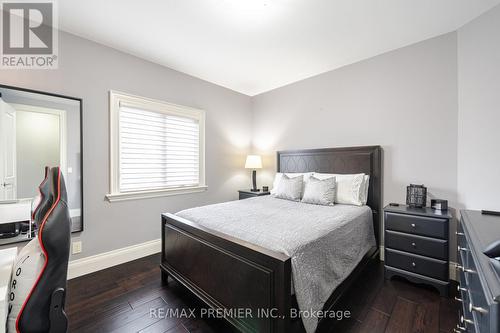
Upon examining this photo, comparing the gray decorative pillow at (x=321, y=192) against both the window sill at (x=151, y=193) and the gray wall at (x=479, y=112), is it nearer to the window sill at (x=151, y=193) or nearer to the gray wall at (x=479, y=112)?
the gray wall at (x=479, y=112)

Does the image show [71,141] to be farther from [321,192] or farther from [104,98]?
[321,192]

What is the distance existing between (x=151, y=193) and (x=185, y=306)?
1644 millimetres

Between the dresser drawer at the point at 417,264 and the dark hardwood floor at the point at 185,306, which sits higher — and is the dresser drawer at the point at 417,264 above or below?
above

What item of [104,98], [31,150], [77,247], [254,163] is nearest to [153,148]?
[104,98]

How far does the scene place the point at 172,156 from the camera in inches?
128

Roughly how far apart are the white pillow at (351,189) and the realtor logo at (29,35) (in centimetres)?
355

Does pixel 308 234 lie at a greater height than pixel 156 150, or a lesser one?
lesser

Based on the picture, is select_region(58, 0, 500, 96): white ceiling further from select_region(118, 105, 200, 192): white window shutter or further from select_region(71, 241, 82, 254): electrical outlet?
select_region(71, 241, 82, 254): electrical outlet

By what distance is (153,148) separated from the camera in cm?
303

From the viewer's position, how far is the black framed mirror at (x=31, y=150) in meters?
1.95

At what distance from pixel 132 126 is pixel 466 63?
12.8ft

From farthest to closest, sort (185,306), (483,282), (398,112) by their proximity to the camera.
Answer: (398,112), (185,306), (483,282)

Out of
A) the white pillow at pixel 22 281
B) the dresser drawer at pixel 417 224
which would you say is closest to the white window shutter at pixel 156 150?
the white pillow at pixel 22 281

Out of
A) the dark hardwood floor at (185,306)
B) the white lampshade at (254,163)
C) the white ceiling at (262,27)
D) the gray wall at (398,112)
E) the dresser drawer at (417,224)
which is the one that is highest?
the white ceiling at (262,27)
